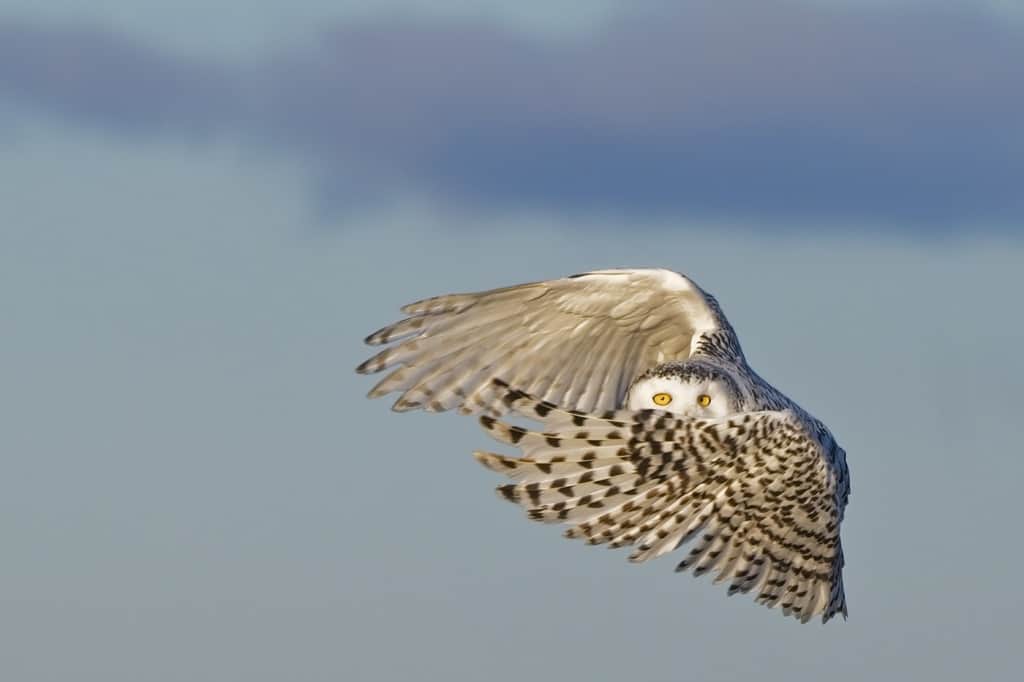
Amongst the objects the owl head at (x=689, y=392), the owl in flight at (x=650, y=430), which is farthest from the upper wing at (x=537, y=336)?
the owl head at (x=689, y=392)

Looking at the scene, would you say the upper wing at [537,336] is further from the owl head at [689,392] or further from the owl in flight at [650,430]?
the owl head at [689,392]

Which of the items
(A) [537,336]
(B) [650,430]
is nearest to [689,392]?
(B) [650,430]

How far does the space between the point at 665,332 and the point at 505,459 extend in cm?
348

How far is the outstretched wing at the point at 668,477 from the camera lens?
13.2 m

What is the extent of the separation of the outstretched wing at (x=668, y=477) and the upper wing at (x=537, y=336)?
239 centimetres

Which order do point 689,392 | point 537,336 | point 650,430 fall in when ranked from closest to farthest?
point 650,430, point 689,392, point 537,336

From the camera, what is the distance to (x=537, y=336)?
53.7ft

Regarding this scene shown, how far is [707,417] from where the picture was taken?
13.7 m

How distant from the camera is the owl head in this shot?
13.9 m

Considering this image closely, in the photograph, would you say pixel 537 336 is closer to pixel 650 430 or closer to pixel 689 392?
pixel 689 392

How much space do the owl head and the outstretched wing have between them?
23.1 inches

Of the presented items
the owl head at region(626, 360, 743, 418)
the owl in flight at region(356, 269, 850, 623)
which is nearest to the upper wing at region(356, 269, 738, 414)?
the owl in flight at region(356, 269, 850, 623)

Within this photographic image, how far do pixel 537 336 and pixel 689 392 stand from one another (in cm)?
261

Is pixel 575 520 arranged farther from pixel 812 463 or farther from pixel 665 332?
pixel 665 332
